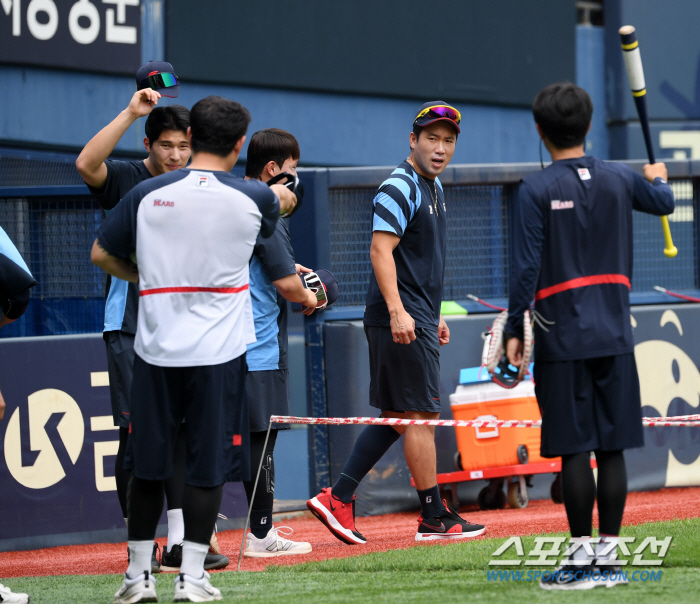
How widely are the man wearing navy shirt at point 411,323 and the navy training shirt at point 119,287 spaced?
124cm

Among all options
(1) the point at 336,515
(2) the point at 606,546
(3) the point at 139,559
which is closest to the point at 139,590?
(3) the point at 139,559

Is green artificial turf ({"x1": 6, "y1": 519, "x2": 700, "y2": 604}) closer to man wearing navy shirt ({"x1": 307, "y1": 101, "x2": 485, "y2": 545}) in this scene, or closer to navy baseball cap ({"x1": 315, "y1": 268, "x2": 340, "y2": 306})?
man wearing navy shirt ({"x1": 307, "y1": 101, "x2": 485, "y2": 545})

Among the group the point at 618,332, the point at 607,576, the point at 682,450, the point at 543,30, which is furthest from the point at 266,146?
the point at 543,30

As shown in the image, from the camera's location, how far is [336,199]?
277 inches

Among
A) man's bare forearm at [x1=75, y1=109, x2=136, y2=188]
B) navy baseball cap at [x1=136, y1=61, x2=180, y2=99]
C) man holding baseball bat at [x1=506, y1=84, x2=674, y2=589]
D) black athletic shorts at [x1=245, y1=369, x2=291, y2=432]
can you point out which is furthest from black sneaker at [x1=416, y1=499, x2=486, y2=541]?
navy baseball cap at [x1=136, y1=61, x2=180, y2=99]

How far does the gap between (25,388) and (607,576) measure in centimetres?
409

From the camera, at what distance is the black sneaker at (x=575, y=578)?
3361 millimetres

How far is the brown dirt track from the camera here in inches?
189

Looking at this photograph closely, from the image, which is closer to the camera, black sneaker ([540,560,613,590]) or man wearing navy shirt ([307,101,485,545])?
black sneaker ([540,560,613,590])

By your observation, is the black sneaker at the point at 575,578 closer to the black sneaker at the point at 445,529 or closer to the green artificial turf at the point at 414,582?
the green artificial turf at the point at 414,582

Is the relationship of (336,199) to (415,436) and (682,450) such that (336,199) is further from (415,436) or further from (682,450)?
(682,450)

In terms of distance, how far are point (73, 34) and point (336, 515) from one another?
7.11 m

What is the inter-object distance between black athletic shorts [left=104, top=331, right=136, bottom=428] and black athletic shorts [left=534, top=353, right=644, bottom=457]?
Answer: 6.16 ft

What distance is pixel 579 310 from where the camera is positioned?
354 cm
